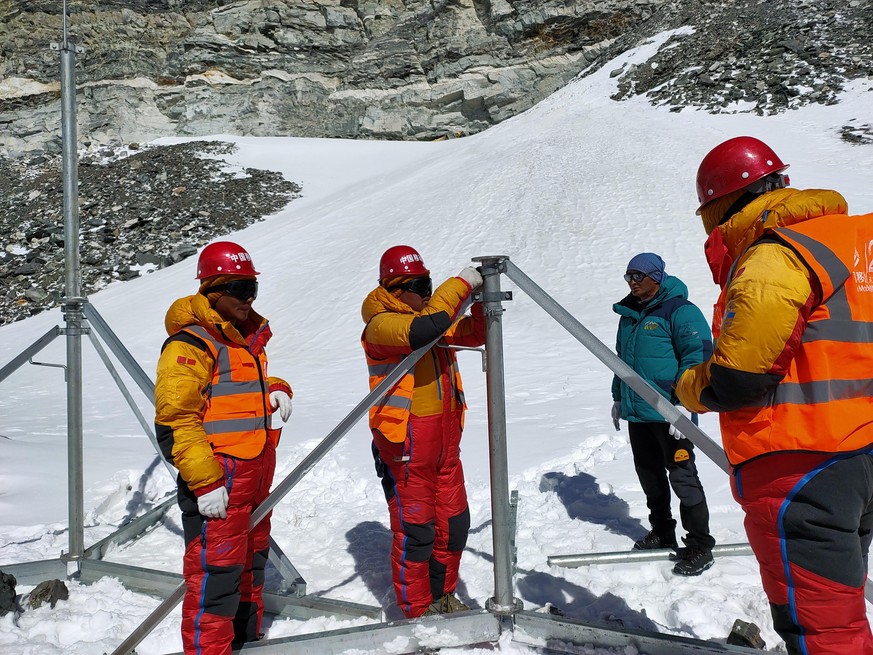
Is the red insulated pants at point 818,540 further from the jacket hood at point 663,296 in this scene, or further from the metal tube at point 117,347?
the metal tube at point 117,347

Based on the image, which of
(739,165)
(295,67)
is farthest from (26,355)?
(295,67)

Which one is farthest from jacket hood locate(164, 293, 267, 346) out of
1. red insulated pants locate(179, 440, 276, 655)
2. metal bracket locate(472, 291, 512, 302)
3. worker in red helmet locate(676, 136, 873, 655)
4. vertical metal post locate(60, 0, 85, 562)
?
worker in red helmet locate(676, 136, 873, 655)

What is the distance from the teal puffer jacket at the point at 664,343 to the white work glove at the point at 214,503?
2.15 metres

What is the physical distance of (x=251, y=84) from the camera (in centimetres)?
3859

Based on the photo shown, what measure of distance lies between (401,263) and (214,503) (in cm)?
137

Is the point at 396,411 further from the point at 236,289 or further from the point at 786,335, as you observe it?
the point at 786,335

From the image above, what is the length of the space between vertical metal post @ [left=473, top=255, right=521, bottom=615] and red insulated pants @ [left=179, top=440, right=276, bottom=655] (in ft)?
Result: 3.40

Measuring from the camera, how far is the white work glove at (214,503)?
2.39m

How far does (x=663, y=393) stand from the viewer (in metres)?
3.35

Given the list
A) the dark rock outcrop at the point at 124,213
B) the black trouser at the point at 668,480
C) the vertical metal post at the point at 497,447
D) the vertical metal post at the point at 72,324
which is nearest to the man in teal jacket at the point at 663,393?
the black trouser at the point at 668,480

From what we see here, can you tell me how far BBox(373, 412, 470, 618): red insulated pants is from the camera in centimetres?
292

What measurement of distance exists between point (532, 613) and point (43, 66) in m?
48.8

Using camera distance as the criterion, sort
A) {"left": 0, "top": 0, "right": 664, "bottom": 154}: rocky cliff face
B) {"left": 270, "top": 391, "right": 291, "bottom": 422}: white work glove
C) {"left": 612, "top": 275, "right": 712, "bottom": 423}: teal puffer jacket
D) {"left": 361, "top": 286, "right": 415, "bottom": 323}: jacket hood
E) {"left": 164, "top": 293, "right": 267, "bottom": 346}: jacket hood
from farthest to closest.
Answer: {"left": 0, "top": 0, "right": 664, "bottom": 154}: rocky cliff face
{"left": 612, "top": 275, "right": 712, "bottom": 423}: teal puffer jacket
{"left": 361, "top": 286, "right": 415, "bottom": 323}: jacket hood
{"left": 270, "top": 391, "right": 291, "bottom": 422}: white work glove
{"left": 164, "top": 293, "right": 267, "bottom": 346}: jacket hood

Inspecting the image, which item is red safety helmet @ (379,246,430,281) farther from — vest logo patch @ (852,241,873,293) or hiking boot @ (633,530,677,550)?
hiking boot @ (633,530,677,550)
